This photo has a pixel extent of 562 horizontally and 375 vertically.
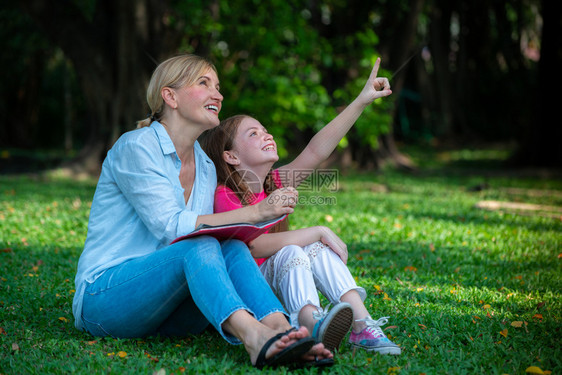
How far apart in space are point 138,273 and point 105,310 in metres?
0.30

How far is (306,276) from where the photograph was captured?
295 cm

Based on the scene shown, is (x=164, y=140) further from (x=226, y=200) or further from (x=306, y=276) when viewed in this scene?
(x=306, y=276)

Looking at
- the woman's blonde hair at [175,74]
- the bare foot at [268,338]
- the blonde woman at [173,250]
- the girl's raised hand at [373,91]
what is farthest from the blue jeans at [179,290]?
the girl's raised hand at [373,91]

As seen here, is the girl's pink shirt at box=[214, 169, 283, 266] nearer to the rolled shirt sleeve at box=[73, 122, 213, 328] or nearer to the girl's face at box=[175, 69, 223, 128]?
the rolled shirt sleeve at box=[73, 122, 213, 328]

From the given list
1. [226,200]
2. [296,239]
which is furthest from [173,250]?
[296,239]

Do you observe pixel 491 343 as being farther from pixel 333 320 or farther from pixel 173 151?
pixel 173 151

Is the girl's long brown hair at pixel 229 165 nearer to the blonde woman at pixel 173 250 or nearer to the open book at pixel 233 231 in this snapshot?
the blonde woman at pixel 173 250

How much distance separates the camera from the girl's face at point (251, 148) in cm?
326

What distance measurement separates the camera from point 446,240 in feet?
19.5

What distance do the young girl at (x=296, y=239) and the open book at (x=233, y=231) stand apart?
0.17m

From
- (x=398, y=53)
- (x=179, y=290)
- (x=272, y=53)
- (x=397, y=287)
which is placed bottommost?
(x=397, y=287)

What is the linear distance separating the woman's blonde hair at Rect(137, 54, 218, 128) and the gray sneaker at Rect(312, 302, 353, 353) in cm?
134

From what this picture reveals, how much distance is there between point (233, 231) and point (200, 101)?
2.38 ft

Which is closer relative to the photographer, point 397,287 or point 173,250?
point 173,250
